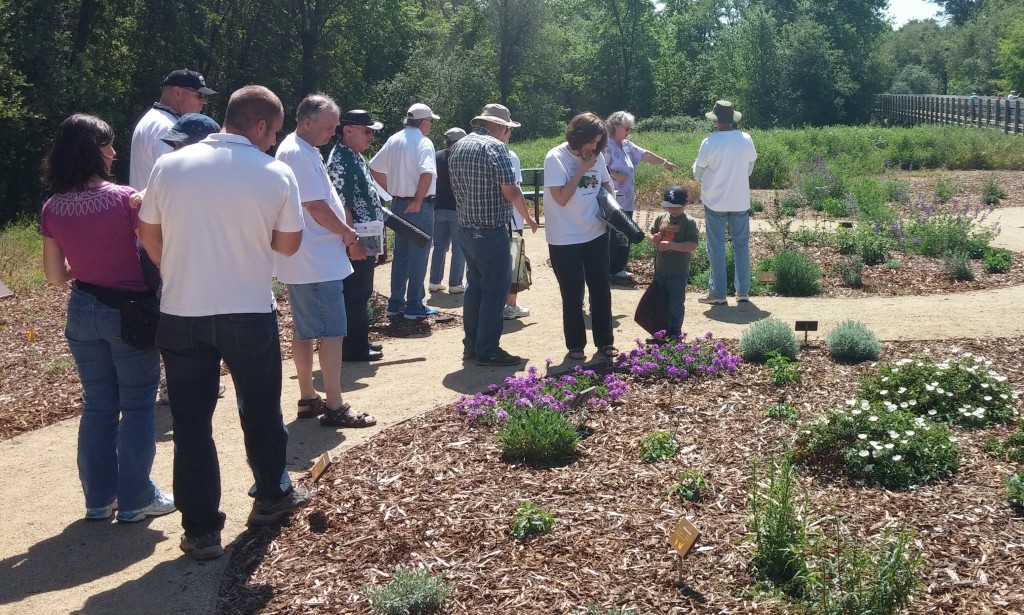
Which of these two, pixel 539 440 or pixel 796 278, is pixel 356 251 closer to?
pixel 539 440

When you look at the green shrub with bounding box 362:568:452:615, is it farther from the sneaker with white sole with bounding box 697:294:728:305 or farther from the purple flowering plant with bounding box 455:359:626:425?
the sneaker with white sole with bounding box 697:294:728:305

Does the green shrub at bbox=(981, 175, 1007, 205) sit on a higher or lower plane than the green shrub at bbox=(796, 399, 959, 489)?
higher

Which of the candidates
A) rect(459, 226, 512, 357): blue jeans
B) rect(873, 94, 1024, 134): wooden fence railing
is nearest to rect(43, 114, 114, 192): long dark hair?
rect(459, 226, 512, 357): blue jeans

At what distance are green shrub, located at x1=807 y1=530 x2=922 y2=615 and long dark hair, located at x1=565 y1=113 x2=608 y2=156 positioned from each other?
389 cm

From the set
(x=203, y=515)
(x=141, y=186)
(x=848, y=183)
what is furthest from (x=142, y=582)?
(x=848, y=183)

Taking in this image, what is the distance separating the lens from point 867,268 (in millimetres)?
10820

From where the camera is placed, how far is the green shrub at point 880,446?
4.54 meters

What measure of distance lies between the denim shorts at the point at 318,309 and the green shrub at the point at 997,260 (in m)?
7.76

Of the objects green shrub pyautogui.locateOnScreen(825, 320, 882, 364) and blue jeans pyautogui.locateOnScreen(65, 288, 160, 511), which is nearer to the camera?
blue jeans pyautogui.locateOnScreen(65, 288, 160, 511)

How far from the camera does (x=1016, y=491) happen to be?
4.13 m

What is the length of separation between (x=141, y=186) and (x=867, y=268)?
7.88m

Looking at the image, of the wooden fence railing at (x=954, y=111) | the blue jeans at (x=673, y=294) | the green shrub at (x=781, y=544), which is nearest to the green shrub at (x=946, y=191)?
the blue jeans at (x=673, y=294)

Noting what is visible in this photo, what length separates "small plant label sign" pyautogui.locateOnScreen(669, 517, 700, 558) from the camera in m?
3.63

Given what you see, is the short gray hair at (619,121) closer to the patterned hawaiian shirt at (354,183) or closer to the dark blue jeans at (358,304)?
the dark blue jeans at (358,304)
